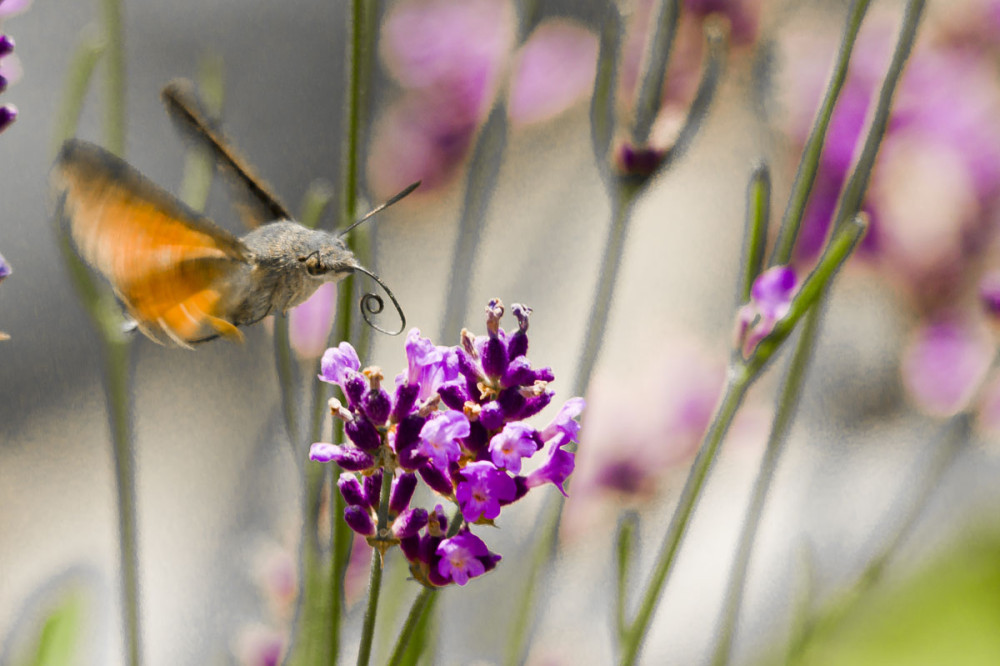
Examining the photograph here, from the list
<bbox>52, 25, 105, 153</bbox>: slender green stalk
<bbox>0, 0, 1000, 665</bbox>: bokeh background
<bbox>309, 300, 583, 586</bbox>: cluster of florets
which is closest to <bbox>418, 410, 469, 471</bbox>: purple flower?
<bbox>309, 300, 583, 586</bbox>: cluster of florets

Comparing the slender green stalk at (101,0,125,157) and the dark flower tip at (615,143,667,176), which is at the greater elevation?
the slender green stalk at (101,0,125,157)

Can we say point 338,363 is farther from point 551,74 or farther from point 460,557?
point 551,74

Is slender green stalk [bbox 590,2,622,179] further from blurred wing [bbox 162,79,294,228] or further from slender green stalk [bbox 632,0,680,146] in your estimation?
blurred wing [bbox 162,79,294,228]

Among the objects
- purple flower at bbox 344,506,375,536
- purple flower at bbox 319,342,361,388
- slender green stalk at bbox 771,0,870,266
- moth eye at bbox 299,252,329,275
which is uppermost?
slender green stalk at bbox 771,0,870,266

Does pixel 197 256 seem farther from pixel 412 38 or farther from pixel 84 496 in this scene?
pixel 84 496

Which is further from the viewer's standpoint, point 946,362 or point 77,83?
point 946,362

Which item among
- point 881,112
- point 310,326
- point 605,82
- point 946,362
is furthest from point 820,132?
point 946,362
